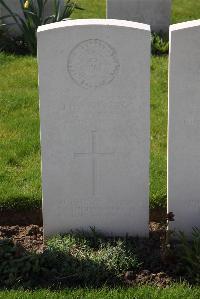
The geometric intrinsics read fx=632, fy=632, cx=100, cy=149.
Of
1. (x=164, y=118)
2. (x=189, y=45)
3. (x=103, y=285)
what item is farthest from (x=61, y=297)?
(x=164, y=118)

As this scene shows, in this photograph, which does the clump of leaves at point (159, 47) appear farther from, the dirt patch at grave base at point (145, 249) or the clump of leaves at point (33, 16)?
the dirt patch at grave base at point (145, 249)

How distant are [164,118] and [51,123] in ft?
8.05

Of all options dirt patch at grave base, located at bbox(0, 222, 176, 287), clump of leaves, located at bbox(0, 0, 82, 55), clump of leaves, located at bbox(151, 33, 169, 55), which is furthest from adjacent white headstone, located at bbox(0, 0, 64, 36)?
dirt patch at grave base, located at bbox(0, 222, 176, 287)

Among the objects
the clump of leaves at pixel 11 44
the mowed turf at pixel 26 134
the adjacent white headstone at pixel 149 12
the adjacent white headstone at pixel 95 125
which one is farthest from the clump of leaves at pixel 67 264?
the adjacent white headstone at pixel 149 12

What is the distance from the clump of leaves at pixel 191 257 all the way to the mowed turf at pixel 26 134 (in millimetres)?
737

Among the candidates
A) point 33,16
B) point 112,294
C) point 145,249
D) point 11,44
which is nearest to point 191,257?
point 145,249

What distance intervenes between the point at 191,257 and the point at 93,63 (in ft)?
4.62

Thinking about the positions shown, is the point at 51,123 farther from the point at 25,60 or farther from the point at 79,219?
the point at 25,60

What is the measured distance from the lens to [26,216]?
4953mm

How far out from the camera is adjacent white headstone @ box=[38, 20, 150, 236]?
4062 mm

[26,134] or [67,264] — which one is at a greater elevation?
[26,134]

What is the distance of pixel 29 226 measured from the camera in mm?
4816

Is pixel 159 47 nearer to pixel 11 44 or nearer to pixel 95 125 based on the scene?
pixel 11 44

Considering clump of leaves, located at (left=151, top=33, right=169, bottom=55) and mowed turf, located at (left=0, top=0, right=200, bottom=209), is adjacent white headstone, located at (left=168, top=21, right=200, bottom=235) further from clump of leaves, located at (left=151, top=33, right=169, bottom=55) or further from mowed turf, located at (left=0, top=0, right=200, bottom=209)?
clump of leaves, located at (left=151, top=33, right=169, bottom=55)
